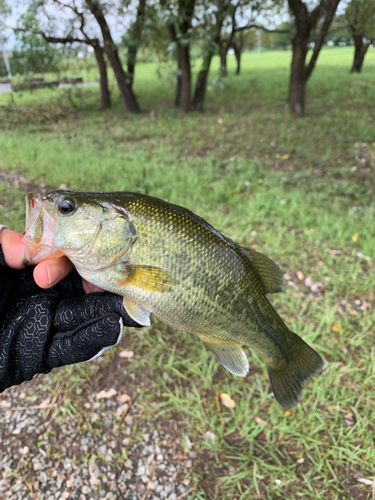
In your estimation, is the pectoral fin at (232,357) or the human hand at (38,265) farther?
the pectoral fin at (232,357)

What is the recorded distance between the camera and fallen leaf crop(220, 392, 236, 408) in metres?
2.91

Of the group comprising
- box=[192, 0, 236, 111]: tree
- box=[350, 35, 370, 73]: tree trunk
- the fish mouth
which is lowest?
the fish mouth

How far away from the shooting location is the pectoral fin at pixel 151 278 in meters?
1.81

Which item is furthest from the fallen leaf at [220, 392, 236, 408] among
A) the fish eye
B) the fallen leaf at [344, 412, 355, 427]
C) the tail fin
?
the fish eye

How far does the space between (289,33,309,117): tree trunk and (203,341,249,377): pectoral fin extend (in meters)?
10.5

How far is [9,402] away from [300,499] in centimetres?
255

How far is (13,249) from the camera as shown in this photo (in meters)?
2.03

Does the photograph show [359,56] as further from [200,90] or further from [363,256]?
[363,256]

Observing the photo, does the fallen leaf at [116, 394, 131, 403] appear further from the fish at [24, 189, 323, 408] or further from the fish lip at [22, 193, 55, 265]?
the fish lip at [22, 193, 55, 265]

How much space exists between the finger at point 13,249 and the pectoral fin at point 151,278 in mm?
756

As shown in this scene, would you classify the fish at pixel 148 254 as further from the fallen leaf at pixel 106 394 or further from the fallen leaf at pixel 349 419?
the fallen leaf at pixel 349 419

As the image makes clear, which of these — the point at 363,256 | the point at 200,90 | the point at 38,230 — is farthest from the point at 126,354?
the point at 200,90

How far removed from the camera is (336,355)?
3.21 metres

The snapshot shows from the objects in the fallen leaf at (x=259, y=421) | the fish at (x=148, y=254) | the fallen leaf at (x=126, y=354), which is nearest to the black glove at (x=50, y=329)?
the fish at (x=148, y=254)
